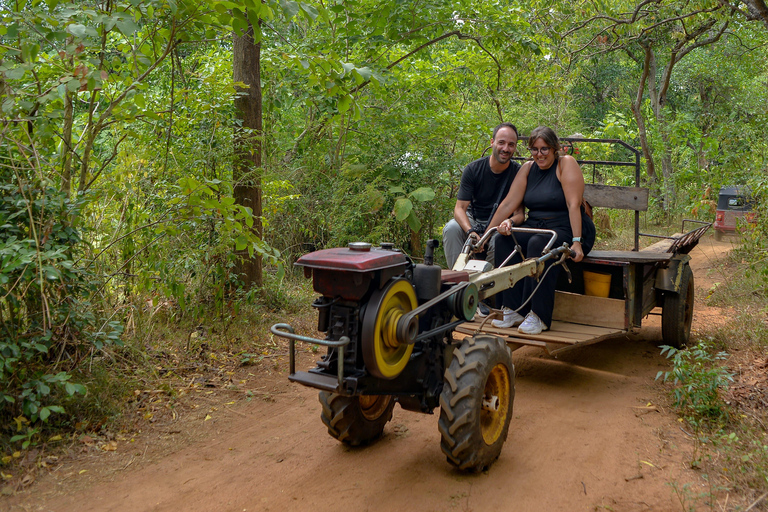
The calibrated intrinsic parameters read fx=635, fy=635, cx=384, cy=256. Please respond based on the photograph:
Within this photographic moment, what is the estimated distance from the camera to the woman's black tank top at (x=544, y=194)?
229 inches

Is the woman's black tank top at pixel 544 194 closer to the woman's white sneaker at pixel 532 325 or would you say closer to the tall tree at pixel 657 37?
the woman's white sneaker at pixel 532 325

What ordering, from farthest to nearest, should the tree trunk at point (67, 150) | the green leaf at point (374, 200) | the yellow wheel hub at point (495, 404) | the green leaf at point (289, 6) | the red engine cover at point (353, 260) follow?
the green leaf at point (374, 200) → the tree trunk at point (67, 150) → the green leaf at point (289, 6) → the yellow wheel hub at point (495, 404) → the red engine cover at point (353, 260)

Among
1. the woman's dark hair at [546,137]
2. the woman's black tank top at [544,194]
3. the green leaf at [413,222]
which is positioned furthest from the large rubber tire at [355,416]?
the green leaf at [413,222]

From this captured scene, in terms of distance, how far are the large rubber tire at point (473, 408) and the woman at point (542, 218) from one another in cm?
153

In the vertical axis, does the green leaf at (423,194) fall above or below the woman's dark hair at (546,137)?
below

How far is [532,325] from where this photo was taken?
214 inches

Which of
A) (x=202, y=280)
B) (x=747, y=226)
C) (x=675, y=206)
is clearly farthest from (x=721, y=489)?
(x=675, y=206)

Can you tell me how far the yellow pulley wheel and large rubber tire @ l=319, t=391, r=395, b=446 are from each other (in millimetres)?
500

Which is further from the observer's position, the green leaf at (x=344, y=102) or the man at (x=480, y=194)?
the man at (x=480, y=194)

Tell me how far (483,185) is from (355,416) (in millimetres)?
3291

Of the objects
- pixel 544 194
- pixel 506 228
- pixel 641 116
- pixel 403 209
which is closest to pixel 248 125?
pixel 403 209

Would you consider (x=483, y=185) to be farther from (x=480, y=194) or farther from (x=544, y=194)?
(x=544, y=194)

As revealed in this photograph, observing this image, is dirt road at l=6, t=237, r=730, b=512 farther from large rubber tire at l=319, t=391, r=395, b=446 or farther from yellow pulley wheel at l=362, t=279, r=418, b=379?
yellow pulley wheel at l=362, t=279, r=418, b=379

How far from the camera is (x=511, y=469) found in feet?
12.8
